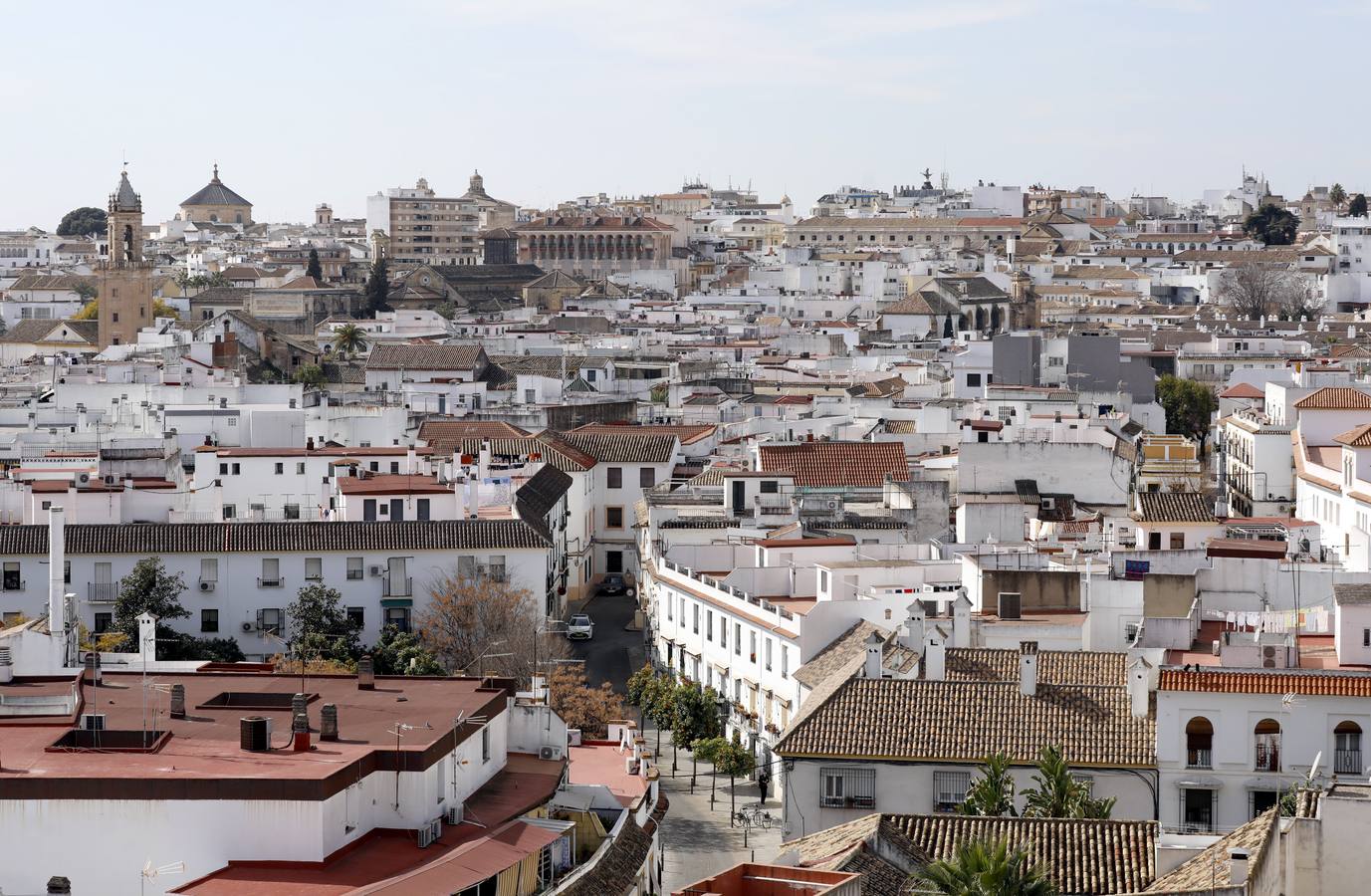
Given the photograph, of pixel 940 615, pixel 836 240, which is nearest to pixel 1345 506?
pixel 940 615

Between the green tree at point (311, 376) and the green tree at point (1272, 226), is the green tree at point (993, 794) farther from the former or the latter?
the green tree at point (1272, 226)

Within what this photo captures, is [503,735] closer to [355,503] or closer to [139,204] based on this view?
[355,503]

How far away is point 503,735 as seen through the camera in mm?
24859

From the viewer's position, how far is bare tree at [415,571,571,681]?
132 feet

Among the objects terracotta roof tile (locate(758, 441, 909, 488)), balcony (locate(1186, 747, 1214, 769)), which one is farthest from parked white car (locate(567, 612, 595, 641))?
balcony (locate(1186, 747, 1214, 769))

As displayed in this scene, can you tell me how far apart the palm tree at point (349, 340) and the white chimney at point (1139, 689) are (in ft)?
233

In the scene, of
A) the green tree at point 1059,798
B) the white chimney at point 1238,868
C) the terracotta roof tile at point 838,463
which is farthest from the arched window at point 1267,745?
the terracotta roof tile at point 838,463

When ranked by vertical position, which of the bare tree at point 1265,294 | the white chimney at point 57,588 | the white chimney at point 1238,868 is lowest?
the white chimney at point 1238,868

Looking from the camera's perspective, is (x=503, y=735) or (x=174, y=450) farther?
(x=174, y=450)

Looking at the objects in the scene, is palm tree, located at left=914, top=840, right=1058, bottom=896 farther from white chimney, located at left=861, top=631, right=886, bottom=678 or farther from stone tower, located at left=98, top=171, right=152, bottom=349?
stone tower, located at left=98, top=171, right=152, bottom=349

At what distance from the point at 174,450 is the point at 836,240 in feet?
349

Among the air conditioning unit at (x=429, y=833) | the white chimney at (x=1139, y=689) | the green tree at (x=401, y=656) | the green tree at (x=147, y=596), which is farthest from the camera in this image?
the green tree at (x=147, y=596)

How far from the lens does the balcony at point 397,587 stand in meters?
43.4

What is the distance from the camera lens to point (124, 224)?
343 feet
